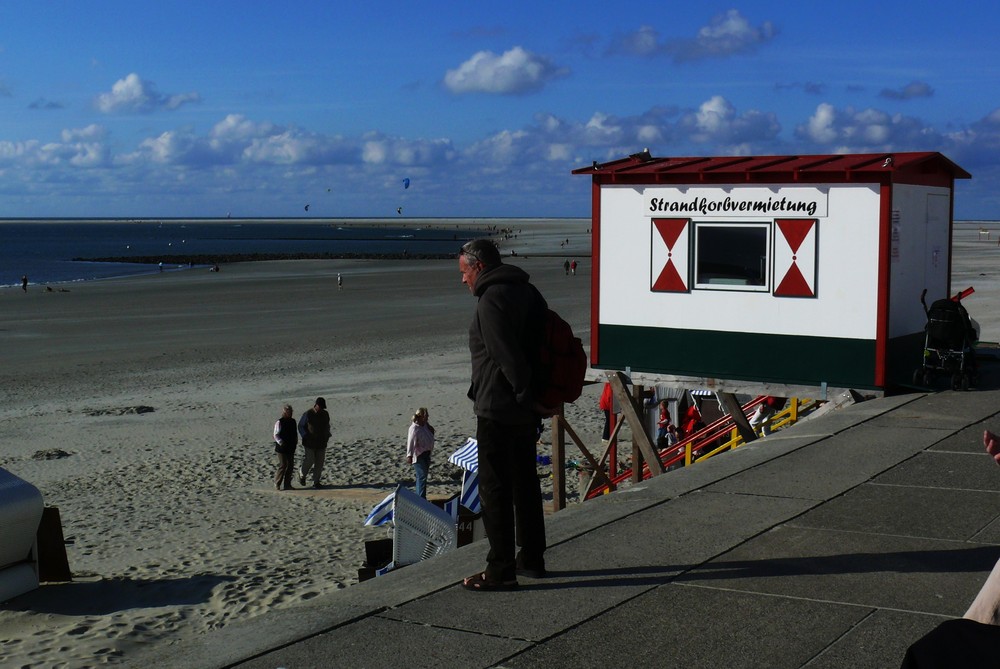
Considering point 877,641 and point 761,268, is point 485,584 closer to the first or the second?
point 877,641

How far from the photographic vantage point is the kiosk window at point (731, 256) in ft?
37.7

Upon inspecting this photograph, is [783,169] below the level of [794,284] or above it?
above

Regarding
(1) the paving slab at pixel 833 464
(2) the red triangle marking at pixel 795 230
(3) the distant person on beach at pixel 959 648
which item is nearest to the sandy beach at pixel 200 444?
(1) the paving slab at pixel 833 464

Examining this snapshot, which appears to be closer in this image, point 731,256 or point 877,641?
point 877,641

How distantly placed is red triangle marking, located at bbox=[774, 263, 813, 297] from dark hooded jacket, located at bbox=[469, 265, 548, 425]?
6.46 m

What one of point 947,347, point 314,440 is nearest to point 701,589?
point 947,347

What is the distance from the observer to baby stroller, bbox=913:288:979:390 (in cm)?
1141

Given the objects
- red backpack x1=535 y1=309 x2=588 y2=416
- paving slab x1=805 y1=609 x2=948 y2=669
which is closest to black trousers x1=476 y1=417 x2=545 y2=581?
red backpack x1=535 y1=309 x2=588 y2=416

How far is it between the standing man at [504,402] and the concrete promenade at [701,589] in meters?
0.25

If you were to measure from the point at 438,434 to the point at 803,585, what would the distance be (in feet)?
49.7

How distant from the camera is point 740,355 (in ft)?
38.2

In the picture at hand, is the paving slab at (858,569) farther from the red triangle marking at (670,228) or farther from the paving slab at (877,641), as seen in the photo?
the red triangle marking at (670,228)

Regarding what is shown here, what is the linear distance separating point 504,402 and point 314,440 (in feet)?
37.4

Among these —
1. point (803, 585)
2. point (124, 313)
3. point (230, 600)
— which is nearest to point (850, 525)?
point (803, 585)
